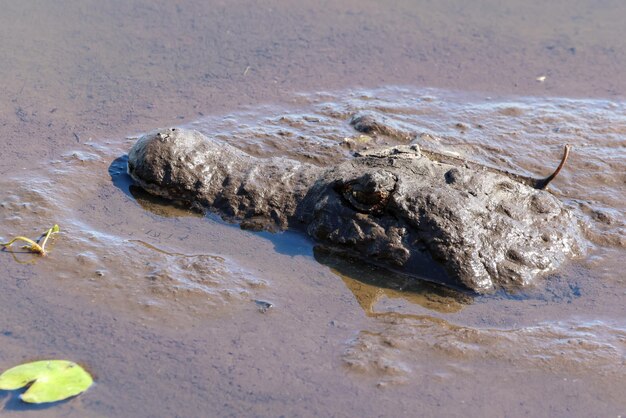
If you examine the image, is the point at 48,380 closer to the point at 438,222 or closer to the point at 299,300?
the point at 299,300

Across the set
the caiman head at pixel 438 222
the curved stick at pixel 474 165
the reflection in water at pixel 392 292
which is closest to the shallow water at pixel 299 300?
the reflection in water at pixel 392 292

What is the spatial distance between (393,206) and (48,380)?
2216mm

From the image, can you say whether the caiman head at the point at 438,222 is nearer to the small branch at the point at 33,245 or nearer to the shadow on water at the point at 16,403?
the small branch at the point at 33,245

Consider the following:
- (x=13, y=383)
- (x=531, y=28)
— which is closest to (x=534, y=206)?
(x=13, y=383)

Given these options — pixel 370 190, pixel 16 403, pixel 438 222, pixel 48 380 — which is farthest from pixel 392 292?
pixel 16 403

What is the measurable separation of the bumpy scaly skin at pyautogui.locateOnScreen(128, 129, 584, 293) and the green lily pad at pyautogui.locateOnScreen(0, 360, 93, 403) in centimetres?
163

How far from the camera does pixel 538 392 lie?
13.6 ft

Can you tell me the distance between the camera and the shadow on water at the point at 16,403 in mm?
3846

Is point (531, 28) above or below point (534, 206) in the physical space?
above

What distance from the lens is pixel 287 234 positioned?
5.21m

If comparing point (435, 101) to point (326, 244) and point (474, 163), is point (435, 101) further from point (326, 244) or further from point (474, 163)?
point (326, 244)

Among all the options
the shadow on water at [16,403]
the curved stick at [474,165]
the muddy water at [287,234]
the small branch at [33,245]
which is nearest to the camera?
the shadow on water at [16,403]

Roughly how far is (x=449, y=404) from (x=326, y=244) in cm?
146

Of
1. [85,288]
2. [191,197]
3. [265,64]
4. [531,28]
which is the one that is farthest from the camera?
[531,28]
